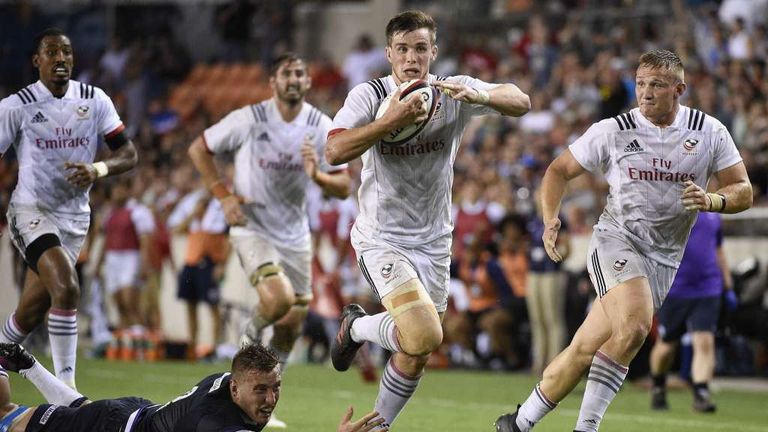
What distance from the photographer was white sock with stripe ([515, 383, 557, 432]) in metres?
8.21

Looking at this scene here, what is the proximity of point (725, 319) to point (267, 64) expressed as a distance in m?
14.8

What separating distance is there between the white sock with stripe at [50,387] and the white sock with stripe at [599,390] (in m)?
3.08

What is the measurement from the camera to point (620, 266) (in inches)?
329

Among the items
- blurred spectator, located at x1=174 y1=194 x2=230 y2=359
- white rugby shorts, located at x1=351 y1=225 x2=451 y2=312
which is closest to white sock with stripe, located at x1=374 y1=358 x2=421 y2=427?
white rugby shorts, located at x1=351 y1=225 x2=451 y2=312

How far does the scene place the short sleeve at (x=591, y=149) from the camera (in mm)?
8484

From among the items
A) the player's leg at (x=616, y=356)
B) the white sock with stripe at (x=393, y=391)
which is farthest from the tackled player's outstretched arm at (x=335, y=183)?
the player's leg at (x=616, y=356)

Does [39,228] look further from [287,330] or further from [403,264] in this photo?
[403,264]

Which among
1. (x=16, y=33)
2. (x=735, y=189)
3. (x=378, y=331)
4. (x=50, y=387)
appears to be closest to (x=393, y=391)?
(x=378, y=331)

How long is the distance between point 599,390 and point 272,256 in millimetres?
3782

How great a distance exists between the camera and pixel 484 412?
11938mm

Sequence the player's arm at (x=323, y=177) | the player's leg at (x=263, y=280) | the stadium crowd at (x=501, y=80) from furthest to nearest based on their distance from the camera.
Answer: the stadium crowd at (x=501, y=80) < the player's leg at (x=263, y=280) < the player's arm at (x=323, y=177)

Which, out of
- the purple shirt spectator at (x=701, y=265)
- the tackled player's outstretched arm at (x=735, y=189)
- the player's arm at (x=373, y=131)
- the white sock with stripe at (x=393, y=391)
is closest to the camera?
the player's arm at (x=373, y=131)

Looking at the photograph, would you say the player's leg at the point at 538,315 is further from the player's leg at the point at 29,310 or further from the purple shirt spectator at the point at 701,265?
the player's leg at the point at 29,310

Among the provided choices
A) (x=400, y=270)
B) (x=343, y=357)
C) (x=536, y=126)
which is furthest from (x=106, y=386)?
(x=536, y=126)
